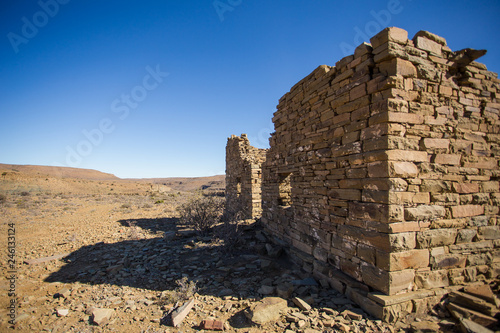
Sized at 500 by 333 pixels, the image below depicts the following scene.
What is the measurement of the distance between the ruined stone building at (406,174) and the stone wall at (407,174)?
0.05 feet

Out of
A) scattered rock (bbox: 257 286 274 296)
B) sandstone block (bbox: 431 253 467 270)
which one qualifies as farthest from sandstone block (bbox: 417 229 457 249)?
scattered rock (bbox: 257 286 274 296)

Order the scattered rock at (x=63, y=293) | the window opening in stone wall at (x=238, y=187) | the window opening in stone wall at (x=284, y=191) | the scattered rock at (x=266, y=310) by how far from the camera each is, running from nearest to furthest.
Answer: the scattered rock at (x=266, y=310)
the scattered rock at (x=63, y=293)
the window opening in stone wall at (x=284, y=191)
the window opening in stone wall at (x=238, y=187)

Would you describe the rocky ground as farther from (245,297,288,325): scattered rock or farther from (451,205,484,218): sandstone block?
(451,205,484,218): sandstone block

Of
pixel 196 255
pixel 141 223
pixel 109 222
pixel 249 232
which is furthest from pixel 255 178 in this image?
pixel 109 222

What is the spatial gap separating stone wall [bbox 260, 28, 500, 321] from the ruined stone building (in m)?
0.02

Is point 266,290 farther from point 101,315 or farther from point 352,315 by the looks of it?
point 101,315

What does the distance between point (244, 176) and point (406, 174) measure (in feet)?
23.9

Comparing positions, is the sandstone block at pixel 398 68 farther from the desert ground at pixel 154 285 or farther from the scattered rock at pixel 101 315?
the scattered rock at pixel 101 315

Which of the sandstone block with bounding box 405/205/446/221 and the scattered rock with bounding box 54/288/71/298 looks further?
the scattered rock with bounding box 54/288/71/298

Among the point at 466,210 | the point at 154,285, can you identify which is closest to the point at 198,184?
the point at 154,285

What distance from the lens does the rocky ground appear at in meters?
3.28

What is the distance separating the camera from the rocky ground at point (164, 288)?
3.28 metres

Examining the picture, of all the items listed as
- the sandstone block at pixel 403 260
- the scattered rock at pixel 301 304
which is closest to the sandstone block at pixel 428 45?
the sandstone block at pixel 403 260

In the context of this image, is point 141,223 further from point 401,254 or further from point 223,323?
point 401,254
